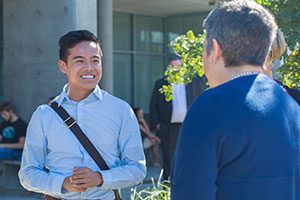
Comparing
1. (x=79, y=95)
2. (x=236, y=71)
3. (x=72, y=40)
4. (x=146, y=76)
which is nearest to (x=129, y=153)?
(x=79, y=95)

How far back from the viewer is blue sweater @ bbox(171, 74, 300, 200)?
1.69 metres

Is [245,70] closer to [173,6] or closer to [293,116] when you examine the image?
[293,116]

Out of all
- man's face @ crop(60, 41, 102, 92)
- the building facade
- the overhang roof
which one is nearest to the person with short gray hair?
man's face @ crop(60, 41, 102, 92)

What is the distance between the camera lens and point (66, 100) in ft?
10.4

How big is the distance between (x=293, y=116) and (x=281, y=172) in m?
0.23

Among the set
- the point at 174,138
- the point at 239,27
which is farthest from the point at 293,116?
the point at 174,138

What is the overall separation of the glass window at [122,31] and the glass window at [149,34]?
34 cm

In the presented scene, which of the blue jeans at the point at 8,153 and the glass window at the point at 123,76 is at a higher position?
the glass window at the point at 123,76

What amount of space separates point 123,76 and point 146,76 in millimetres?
865

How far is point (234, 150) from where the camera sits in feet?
5.58

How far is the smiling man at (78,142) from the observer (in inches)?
115

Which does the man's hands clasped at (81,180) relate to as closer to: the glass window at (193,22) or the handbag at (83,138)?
the handbag at (83,138)

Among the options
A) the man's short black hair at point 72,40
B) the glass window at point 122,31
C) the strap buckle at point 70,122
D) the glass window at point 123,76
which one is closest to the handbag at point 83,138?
the strap buckle at point 70,122

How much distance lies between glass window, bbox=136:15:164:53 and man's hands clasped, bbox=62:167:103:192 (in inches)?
488
